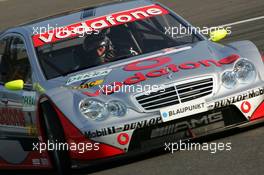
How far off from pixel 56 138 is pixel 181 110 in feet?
3.46

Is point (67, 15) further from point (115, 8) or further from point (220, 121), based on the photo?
point (220, 121)

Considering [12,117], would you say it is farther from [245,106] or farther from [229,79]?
[245,106]

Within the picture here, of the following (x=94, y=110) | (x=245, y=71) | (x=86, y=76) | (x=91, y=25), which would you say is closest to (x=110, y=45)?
(x=91, y=25)

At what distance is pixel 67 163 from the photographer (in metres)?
6.86

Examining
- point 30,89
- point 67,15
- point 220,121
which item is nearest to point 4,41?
point 67,15

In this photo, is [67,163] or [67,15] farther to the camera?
[67,15]

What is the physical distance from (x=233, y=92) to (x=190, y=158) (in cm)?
67

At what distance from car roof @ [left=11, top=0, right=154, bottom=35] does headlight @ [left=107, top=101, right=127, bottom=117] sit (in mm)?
1871

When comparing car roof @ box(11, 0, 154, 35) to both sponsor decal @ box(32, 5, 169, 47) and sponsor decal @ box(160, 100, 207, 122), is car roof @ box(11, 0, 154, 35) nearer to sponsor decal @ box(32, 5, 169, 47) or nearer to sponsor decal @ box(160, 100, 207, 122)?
sponsor decal @ box(32, 5, 169, 47)

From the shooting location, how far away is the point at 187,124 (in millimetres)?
6605

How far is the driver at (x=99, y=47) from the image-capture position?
782 centimetres

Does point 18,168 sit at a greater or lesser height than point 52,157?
lesser

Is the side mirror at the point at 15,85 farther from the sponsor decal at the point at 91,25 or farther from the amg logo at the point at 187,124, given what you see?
the amg logo at the point at 187,124

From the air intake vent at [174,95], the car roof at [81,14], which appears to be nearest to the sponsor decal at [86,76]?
the air intake vent at [174,95]
